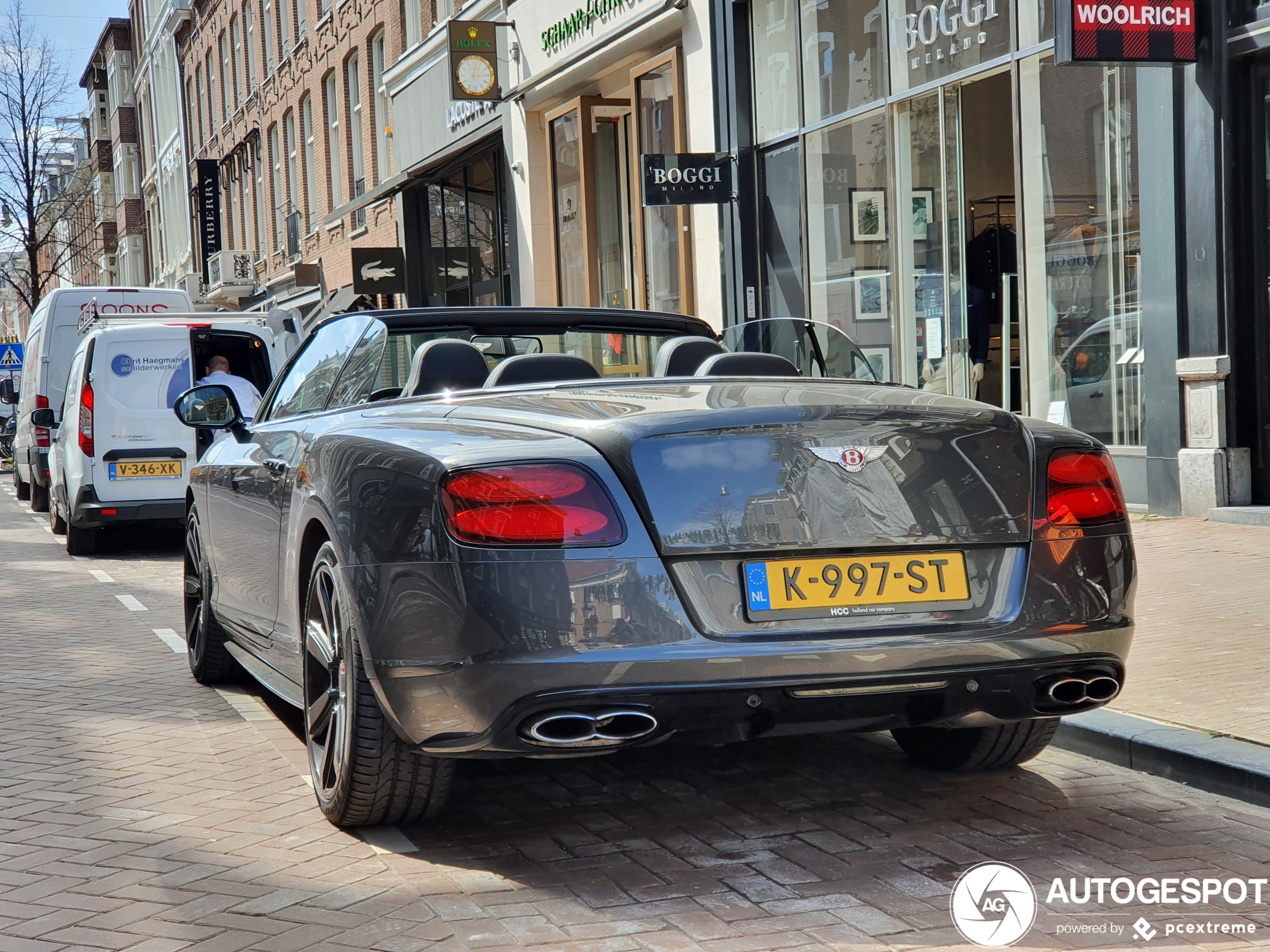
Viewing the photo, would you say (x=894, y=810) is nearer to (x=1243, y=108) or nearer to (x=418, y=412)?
(x=418, y=412)

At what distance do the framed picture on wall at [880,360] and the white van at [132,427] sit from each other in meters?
5.21

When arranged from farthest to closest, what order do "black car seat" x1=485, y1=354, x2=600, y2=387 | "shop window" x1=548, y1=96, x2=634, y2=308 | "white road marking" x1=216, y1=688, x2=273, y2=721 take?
"shop window" x1=548, y1=96, x2=634, y2=308 → "white road marking" x1=216, y1=688, x2=273, y2=721 → "black car seat" x1=485, y1=354, x2=600, y2=387

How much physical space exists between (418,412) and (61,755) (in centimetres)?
203

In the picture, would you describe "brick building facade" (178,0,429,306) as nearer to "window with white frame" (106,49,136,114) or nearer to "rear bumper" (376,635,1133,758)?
"window with white frame" (106,49,136,114)

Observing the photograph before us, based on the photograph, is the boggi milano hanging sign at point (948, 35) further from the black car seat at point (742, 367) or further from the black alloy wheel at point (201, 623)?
the black car seat at point (742, 367)

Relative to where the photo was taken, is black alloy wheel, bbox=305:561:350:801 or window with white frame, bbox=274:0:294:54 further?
window with white frame, bbox=274:0:294:54

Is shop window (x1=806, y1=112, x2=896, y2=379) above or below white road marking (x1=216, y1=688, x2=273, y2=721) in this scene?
above

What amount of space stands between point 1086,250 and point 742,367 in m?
7.27

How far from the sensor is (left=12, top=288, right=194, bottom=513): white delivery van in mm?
17266

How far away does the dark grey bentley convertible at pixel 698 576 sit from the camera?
10.6 feet

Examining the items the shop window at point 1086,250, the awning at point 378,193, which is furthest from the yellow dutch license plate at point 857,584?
the awning at point 378,193

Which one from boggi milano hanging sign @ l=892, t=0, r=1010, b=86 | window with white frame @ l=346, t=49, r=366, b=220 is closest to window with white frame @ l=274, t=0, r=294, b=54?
window with white frame @ l=346, t=49, r=366, b=220

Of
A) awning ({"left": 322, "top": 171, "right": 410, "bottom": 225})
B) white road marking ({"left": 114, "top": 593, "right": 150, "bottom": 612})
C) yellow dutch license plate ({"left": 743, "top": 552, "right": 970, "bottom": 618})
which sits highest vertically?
awning ({"left": 322, "top": 171, "right": 410, "bottom": 225})

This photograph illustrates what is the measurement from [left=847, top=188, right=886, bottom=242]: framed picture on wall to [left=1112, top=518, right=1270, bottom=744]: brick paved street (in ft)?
15.7
